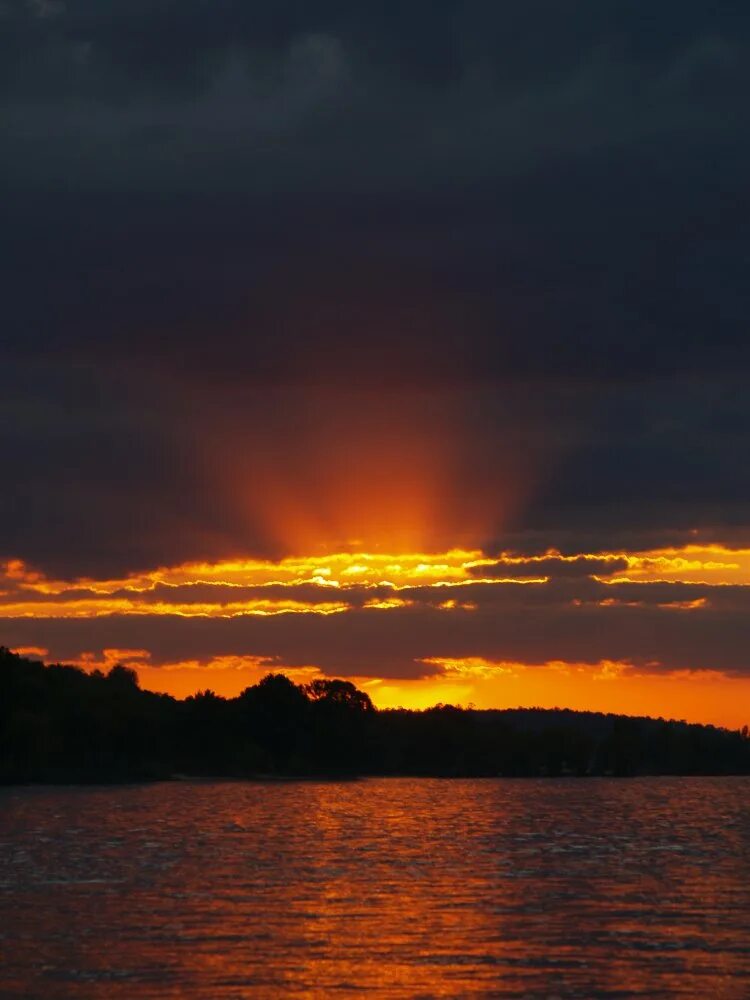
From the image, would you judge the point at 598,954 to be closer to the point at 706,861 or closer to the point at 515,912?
the point at 515,912

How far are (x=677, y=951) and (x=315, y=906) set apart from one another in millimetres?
15768

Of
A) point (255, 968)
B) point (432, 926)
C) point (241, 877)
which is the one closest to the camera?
point (255, 968)

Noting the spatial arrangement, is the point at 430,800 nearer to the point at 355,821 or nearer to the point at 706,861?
the point at 355,821

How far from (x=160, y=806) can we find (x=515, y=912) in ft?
359

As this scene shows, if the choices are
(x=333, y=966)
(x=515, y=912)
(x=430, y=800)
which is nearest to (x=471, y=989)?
(x=333, y=966)

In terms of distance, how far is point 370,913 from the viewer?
54531 millimetres

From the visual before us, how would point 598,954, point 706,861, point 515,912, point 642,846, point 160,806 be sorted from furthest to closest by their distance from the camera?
point 160,806 → point 642,846 → point 706,861 → point 515,912 → point 598,954

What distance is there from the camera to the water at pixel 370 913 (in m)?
40.3

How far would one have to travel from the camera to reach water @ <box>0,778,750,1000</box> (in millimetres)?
40312

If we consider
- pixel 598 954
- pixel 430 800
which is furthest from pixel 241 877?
pixel 430 800

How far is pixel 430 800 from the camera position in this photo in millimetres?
190250

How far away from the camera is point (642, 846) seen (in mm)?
98375

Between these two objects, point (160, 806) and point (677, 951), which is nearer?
point (677, 951)

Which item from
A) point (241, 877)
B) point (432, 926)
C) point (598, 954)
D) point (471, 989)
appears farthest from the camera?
point (241, 877)
